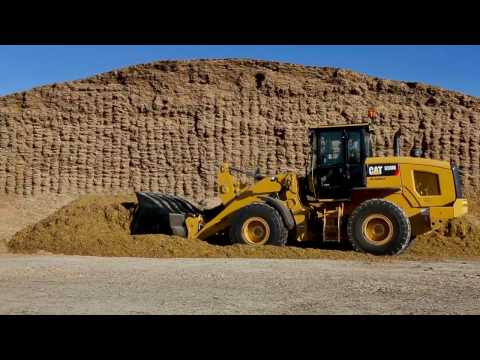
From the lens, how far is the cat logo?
11602mm

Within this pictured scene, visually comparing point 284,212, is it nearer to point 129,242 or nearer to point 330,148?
point 330,148

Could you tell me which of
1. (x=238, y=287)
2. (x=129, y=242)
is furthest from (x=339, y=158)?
(x=238, y=287)

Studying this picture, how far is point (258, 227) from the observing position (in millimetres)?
12195

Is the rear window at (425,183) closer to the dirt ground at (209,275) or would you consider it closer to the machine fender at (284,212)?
the dirt ground at (209,275)

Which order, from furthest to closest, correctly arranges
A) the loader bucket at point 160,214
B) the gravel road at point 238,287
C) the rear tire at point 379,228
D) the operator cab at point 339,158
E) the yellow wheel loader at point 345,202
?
the loader bucket at point 160,214 → the operator cab at point 339,158 → the yellow wheel loader at point 345,202 → the rear tire at point 379,228 → the gravel road at point 238,287

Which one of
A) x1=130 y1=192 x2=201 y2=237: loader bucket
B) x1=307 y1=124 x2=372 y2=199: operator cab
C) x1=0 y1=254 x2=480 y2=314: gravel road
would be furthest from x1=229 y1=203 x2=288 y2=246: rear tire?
x1=0 y1=254 x2=480 y2=314: gravel road

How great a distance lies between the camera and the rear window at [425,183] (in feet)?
→ 37.9

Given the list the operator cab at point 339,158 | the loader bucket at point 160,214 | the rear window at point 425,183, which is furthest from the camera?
the loader bucket at point 160,214

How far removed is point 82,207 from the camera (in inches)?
576

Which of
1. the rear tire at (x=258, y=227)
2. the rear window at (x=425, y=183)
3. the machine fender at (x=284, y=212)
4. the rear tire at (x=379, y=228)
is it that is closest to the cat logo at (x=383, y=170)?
the rear window at (x=425, y=183)

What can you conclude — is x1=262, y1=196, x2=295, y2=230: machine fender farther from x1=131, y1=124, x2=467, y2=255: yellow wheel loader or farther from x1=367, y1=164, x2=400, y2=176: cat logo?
x1=367, y1=164, x2=400, y2=176: cat logo

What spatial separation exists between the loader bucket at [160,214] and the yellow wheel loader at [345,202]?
0.05 meters

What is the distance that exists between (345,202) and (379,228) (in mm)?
978
